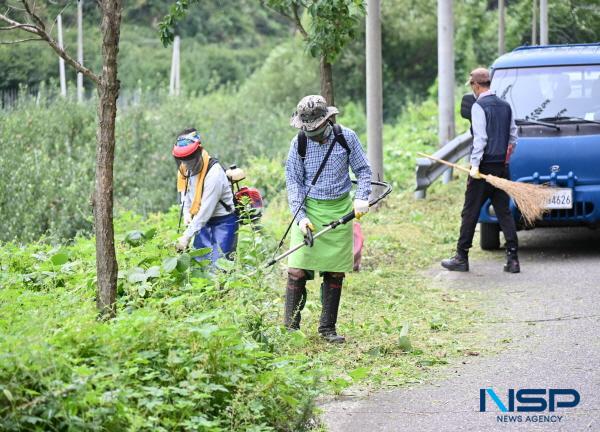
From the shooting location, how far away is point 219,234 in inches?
376

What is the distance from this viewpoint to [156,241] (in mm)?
9086

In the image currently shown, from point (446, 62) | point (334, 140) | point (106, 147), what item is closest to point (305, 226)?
point (334, 140)

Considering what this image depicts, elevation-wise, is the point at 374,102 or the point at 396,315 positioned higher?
the point at 374,102

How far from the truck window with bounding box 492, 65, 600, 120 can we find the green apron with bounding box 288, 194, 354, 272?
4392 mm

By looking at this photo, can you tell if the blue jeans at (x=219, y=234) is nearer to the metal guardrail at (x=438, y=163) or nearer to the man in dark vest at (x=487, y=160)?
the man in dark vest at (x=487, y=160)

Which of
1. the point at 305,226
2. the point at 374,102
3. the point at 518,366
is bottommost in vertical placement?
the point at 518,366

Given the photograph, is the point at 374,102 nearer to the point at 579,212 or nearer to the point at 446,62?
the point at 446,62

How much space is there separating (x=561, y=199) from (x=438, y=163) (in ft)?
12.4

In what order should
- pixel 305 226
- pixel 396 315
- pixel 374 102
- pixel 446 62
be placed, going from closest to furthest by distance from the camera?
1. pixel 305 226
2. pixel 396 315
3. pixel 374 102
4. pixel 446 62

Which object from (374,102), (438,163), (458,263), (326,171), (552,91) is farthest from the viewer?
(438,163)

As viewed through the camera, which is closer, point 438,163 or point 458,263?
point 458,263

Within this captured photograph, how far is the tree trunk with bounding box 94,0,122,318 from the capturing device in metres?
6.96

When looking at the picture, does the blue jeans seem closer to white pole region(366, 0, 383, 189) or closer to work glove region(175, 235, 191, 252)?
work glove region(175, 235, 191, 252)

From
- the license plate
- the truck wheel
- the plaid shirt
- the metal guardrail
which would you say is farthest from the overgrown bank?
the metal guardrail
